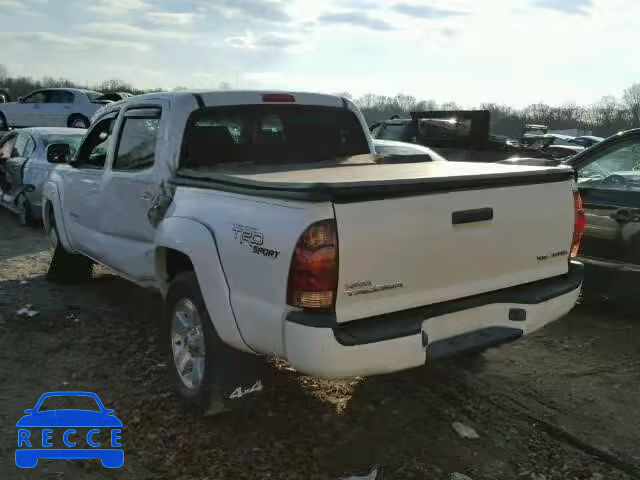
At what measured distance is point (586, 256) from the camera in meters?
5.34

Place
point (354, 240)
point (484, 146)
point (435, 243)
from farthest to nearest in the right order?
1. point (484, 146)
2. point (435, 243)
3. point (354, 240)

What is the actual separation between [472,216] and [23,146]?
9.11 m

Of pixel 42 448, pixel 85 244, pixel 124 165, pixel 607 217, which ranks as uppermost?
pixel 124 165

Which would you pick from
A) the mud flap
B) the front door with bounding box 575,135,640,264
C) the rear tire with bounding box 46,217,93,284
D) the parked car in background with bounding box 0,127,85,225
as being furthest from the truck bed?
the parked car in background with bounding box 0,127,85,225

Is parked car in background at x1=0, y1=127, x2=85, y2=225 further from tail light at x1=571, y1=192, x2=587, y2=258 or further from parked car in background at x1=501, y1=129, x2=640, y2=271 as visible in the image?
tail light at x1=571, y1=192, x2=587, y2=258

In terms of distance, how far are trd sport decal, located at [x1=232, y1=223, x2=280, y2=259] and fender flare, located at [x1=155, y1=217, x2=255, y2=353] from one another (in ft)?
0.71

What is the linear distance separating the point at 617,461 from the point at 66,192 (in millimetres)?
5113

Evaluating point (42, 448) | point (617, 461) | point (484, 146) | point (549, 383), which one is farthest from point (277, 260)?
point (484, 146)

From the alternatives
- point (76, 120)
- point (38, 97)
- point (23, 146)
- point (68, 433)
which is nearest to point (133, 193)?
point (68, 433)

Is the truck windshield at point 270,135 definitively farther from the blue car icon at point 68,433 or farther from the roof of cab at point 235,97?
the blue car icon at point 68,433

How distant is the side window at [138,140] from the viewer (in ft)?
14.9

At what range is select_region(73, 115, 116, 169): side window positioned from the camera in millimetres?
5494

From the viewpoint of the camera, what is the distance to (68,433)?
3578 mm

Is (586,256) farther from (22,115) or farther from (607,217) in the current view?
(22,115)
